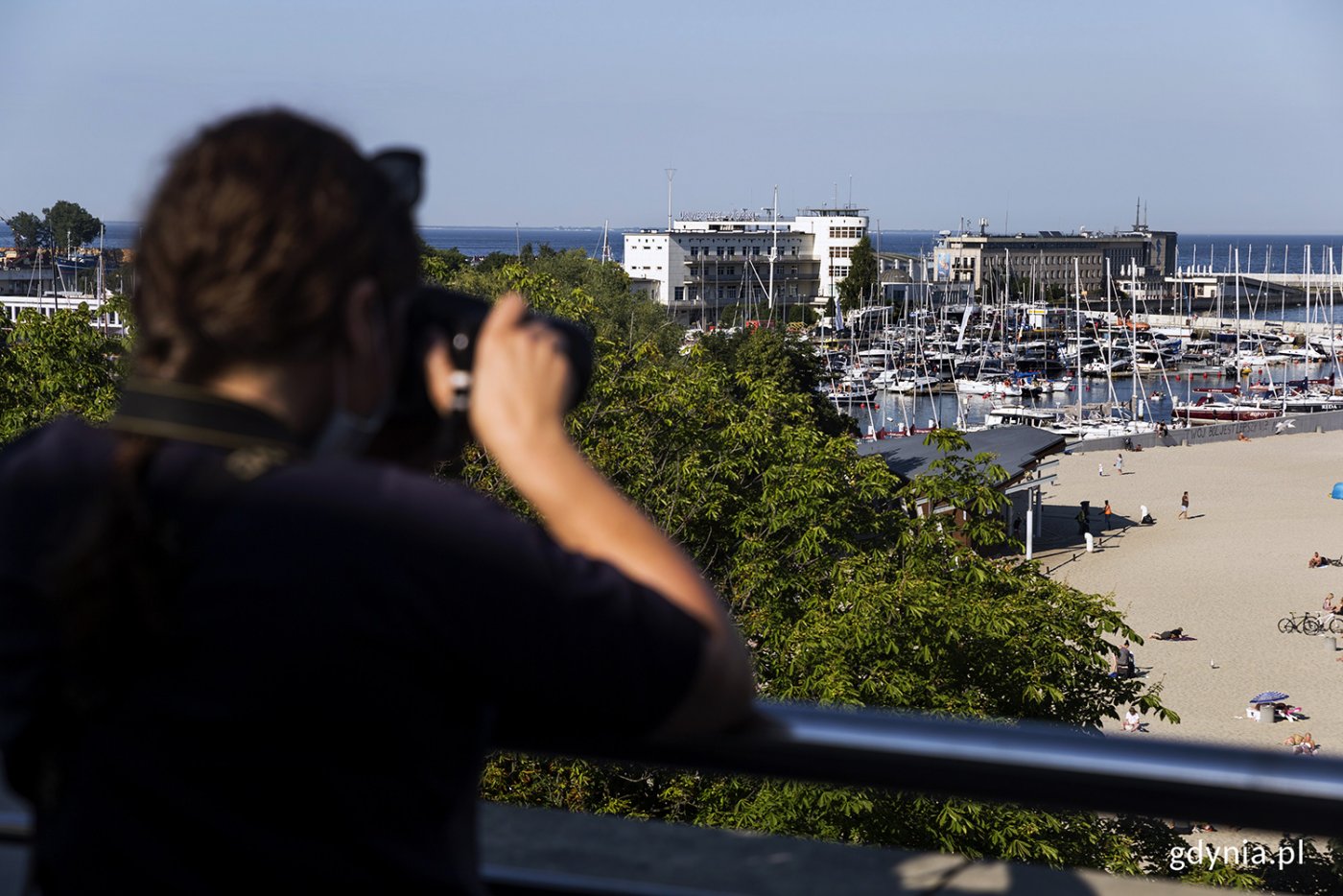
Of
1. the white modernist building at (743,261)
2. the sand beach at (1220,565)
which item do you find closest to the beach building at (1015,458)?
the sand beach at (1220,565)

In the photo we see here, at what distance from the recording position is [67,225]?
428ft

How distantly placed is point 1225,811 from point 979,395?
80100 millimetres

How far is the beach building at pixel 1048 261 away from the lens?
148 m

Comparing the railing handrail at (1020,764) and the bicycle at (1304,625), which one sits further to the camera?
the bicycle at (1304,625)


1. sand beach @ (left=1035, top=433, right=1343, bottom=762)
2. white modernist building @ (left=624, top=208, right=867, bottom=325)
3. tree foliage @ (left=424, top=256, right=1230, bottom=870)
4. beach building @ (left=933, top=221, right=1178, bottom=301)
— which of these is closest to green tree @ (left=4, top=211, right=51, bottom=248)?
white modernist building @ (left=624, top=208, right=867, bottom=325)

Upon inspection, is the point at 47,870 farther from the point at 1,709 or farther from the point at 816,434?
the point at 816,434

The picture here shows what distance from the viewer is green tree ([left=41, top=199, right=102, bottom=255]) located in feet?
421

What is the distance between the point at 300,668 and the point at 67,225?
141953 mm

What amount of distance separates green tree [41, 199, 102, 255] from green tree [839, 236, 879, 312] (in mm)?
66594

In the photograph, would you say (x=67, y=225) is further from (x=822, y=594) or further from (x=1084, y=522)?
(x=822, y=594)

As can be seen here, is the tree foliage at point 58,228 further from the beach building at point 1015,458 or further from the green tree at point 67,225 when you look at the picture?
the beach building at point 1015,458

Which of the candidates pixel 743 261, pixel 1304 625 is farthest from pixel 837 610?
pixel 743 261

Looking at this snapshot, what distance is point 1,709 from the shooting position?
1340 mm

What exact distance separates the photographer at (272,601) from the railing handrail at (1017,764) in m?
0.38
